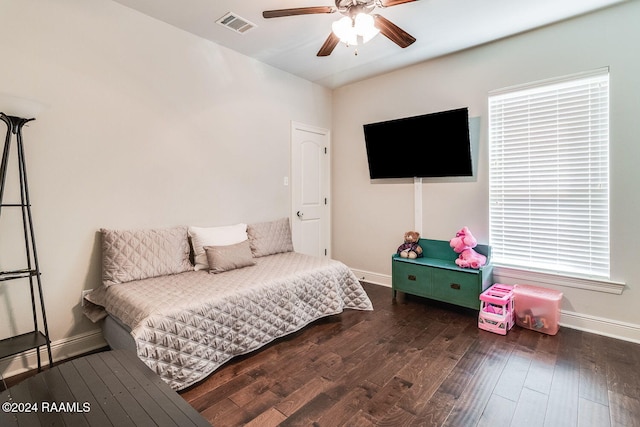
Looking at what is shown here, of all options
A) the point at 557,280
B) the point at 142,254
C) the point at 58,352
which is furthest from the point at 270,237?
the point at 557,280

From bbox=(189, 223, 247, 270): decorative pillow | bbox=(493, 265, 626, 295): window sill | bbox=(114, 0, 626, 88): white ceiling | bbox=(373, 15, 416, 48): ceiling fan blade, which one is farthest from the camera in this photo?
bbox=(189, 223, 247, 270): decorative pillow

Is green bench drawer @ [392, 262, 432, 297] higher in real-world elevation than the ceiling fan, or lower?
lower

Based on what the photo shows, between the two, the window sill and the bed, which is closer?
the bed

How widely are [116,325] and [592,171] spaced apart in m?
4.02

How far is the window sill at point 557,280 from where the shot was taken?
269 cm

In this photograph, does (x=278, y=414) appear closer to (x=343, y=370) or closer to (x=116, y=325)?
(x=343, y=370)

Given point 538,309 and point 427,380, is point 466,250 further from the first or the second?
point 427,380

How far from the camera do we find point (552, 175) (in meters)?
2.96

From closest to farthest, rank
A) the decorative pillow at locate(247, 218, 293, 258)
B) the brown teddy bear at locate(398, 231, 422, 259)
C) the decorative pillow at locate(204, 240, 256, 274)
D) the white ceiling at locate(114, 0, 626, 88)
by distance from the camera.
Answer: the white ceiling at locate(114, 0, 626, 88), the decorative pillow at locate(204, 240, 256, 274), the decorative pillow at locate(247, 218, 293, 258), the brown teddy bear at locate(398, 231, 422, 259)

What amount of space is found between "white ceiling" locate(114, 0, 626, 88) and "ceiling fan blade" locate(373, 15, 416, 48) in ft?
1.30

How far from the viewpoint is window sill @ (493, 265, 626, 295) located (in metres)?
2.69

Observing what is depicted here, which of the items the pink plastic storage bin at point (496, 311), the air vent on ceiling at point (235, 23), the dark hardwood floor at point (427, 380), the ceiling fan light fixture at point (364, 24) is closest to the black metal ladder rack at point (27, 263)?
the dark hardwood floor at point (427, 380)

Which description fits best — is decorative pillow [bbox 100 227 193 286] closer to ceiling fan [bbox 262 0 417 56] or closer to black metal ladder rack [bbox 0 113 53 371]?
black metal ladder rack [bbox 0 113 53 371]

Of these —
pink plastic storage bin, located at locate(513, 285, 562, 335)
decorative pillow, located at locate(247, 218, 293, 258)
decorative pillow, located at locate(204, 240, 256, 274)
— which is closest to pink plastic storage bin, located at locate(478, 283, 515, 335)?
pink plastic storage bin, located at locate(513, 285, 562, 335)
